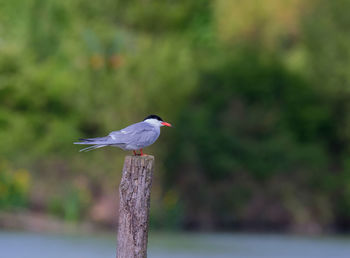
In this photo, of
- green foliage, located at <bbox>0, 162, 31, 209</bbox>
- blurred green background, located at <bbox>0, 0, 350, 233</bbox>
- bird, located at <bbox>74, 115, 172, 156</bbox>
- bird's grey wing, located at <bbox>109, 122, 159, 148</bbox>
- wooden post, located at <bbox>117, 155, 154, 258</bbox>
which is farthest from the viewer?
blurred green background, located at <bbox>0, 0, 350, 233</bbox>

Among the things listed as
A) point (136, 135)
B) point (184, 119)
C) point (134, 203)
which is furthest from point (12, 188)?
point (134, 203)

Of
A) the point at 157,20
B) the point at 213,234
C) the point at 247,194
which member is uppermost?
the point at 157,20

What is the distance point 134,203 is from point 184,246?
41.5ft

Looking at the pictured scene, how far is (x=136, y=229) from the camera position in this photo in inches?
335

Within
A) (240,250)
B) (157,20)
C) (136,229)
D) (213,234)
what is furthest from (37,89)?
(136,229)

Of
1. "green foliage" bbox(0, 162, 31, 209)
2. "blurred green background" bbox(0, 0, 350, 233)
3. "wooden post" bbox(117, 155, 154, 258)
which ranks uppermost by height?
"blurred green background" bbox(0, 0, 350, 233)

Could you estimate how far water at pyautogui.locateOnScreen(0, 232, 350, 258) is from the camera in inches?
739

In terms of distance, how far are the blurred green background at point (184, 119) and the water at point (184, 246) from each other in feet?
10.1

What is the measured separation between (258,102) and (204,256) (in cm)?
1381

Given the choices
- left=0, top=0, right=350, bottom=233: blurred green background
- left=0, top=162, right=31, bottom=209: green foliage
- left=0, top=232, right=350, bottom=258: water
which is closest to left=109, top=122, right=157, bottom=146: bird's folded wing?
left=0, top=232, right=350, bottom=258: water

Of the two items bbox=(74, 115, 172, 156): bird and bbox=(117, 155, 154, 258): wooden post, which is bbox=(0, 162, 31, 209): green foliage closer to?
bbox=(74, 115, 172, 156): bird

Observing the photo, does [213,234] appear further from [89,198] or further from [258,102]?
[258,102]

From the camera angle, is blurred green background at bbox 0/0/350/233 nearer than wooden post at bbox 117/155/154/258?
No

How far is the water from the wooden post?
31.3 feet
